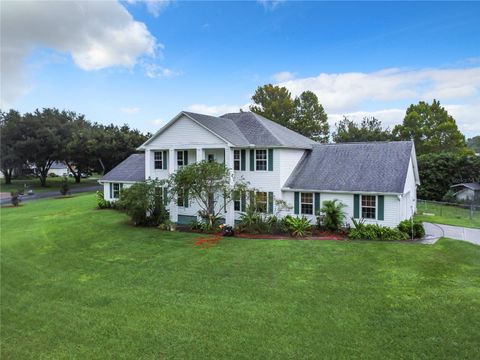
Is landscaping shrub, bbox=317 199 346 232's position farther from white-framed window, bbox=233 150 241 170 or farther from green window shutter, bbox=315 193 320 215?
white-framed window, bbox=233 150 241 170

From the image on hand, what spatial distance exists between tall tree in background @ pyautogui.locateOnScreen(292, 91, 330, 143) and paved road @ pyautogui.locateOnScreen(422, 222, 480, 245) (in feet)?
106

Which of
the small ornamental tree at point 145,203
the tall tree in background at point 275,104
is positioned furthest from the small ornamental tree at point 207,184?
the tall tree in background at point 275,104

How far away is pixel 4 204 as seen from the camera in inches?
1292

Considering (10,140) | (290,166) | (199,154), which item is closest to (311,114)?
(290,166)

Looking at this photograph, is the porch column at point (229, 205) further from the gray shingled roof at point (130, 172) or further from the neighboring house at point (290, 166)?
the gray shingled roof at point (130, 172)

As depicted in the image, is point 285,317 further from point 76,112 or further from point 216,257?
point 76,112

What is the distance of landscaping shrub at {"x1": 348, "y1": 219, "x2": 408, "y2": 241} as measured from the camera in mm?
15156

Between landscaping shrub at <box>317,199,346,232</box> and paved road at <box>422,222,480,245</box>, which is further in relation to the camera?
landscaping shrub at <box>317,199,346,232</box>

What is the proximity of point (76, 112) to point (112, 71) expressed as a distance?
38553 mm

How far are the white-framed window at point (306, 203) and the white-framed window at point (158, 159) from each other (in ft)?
33.9

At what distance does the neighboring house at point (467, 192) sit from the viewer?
92.1ft

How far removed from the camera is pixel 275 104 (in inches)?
1891

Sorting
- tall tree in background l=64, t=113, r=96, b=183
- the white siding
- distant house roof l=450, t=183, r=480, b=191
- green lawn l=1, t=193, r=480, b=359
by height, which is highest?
tall tree in background l=64, t=113, r=96, b=183

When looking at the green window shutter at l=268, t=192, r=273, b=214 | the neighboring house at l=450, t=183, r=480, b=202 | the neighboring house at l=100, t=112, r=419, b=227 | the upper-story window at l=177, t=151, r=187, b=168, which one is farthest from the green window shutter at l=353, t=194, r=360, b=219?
the neighboring house at l=450, t=183, r=480, b=202
